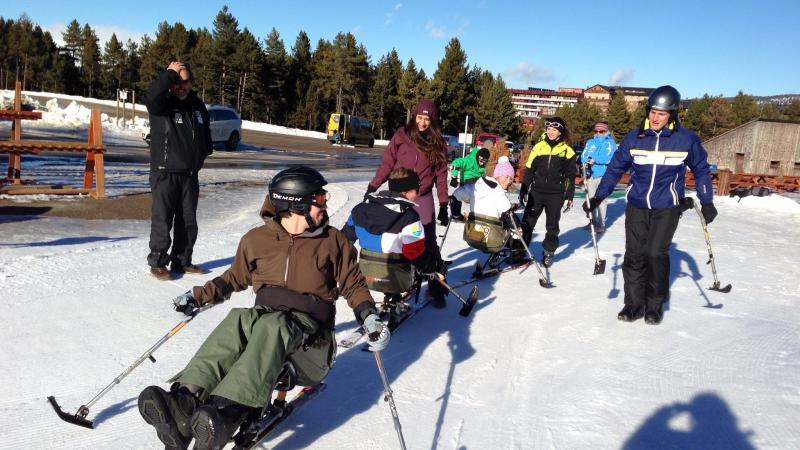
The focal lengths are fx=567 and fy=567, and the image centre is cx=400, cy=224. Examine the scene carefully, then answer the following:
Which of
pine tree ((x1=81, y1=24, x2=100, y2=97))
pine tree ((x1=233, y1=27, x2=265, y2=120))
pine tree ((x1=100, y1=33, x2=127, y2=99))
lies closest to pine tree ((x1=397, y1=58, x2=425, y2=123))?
pine tree ((x1=233, y1=27, x2=265, y2=120))

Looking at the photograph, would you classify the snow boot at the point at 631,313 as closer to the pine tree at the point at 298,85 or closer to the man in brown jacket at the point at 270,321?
the man in brown jacket at the point at 270,321

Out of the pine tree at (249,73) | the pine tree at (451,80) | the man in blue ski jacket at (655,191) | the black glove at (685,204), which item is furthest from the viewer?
the pine tree at (249,73)

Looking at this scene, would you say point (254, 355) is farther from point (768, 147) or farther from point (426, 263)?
point (768, 147)

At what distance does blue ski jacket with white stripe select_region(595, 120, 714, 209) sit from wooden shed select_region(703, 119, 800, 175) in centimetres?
4256

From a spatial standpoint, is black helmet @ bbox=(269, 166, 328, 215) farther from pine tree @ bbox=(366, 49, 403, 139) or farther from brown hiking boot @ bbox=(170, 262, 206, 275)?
pine tree @ bbox=(366, 49, 403, 139)

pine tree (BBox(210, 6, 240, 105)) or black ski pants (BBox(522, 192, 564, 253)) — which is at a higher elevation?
pine tree (BBox(210, 6, 240, 105))

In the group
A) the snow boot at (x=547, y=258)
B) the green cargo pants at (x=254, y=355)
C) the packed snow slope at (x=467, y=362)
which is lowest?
the packed snow slope at (x=467, y=362)

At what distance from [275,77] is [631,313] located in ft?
232

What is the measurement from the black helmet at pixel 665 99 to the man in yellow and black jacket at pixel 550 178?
6.86ft

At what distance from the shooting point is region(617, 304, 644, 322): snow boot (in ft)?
18.9

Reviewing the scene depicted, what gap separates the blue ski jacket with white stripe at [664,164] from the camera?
5.38 m

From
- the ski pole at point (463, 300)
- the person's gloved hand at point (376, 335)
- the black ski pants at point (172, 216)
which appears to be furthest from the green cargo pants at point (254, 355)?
the black ski pants at point (172, 216)

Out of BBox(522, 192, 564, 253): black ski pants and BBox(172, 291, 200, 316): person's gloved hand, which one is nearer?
BBox(172, 291, 200, 316): person's gloved hand

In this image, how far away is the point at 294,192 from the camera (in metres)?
3.20
